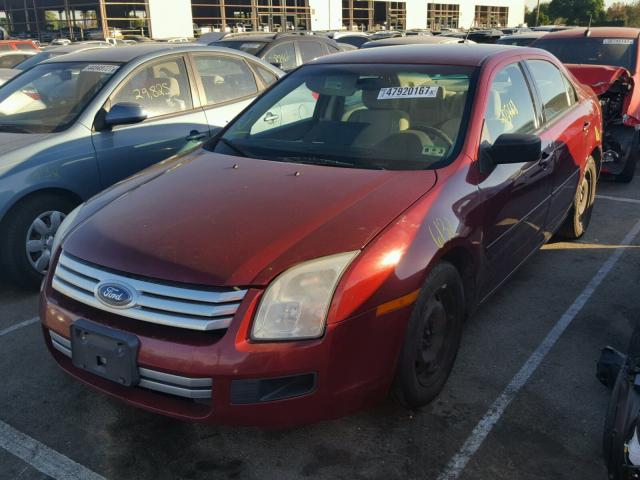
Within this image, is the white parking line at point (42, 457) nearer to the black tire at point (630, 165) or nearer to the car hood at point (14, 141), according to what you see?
the car hood at point (14, 141)

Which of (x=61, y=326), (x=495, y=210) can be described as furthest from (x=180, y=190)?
(x=495, y=210)

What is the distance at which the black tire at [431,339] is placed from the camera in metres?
2.72

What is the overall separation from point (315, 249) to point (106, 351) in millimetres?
925

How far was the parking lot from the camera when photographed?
263cm

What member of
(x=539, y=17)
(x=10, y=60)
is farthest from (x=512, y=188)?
(x=539, y=17)

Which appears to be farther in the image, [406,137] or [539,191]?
[539,191]

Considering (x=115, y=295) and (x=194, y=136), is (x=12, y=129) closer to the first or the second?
(x=194, y=136)

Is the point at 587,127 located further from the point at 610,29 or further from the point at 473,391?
the point at 610,29

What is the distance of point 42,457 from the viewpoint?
272cm

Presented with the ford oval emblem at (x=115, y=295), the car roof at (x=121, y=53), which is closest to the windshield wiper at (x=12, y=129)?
the car roof at (x=121, y=53)

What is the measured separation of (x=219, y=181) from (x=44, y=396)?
55.0 inches

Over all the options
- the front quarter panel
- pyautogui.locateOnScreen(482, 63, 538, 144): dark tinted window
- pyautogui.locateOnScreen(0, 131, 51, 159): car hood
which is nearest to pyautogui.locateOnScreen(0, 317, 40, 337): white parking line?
the front quarter panel

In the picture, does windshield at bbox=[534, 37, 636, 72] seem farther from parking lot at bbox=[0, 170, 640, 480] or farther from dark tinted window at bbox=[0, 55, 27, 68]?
dark tinted window at bbox=[0, 55, 27, 68]

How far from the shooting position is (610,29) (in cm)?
858
